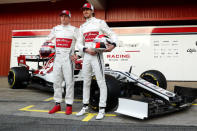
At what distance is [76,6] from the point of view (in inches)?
490

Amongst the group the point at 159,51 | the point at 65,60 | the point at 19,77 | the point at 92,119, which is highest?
the point at 159,51

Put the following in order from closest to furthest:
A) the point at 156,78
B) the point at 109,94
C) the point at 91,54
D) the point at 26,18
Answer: the point at 91,54 → the point at 109,94 → the point at 156,78 → the point at 26,18

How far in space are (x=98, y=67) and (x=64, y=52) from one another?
2.68ft

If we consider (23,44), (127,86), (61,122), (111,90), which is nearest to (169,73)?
(127,86)

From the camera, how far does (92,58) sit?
3615 mm

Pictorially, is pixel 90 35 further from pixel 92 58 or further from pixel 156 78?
pixel 156 78

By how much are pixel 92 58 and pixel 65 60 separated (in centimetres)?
62

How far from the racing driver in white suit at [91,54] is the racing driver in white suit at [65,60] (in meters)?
0.26

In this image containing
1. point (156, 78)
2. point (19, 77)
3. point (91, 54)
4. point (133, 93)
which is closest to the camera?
point (91, 54)

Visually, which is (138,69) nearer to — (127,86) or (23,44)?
(127,86)

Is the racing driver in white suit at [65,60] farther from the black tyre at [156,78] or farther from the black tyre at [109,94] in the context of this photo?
the black tyre at [156,78]

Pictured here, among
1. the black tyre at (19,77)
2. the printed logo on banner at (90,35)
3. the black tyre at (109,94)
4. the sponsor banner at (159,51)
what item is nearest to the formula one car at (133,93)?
the black tyre at (109,94)

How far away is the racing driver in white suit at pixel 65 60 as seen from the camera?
3.91m

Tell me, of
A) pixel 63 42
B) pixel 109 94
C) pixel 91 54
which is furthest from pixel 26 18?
pixel 109 94
